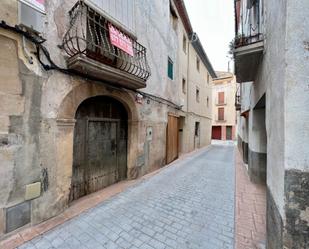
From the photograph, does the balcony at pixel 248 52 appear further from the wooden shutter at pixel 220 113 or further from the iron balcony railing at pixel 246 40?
the wooden shutter at pixel 220 113

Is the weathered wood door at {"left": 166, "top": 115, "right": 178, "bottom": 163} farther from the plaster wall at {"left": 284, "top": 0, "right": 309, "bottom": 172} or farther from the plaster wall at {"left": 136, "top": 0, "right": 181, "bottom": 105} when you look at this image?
the plaster wall at {"left": 284, "top": 0, "right": 309, "bottom": 172}

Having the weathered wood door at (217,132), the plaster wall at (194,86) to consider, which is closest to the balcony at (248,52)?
the plaster wall at (194,86)

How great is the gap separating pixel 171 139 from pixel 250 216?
531 centimetres

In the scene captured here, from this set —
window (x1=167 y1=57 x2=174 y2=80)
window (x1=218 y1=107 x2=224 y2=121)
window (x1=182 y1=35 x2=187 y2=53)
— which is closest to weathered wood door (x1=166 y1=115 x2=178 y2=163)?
window (x1=167 y1=57 x2=174 y2=80)

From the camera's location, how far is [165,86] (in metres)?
7.54

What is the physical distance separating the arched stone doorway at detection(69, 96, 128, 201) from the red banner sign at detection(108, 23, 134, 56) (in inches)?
57.7

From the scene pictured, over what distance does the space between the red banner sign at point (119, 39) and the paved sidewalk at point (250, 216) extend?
456 centimetres

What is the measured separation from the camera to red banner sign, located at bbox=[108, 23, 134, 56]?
3912mm

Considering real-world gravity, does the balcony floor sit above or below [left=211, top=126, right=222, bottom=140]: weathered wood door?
above

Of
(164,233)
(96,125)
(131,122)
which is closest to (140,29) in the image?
(131,122)

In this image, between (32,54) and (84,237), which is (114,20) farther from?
(84,237)

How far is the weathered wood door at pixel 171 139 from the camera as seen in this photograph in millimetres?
7923

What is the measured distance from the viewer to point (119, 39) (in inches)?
162

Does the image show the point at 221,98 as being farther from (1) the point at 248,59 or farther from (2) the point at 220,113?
(1) the point at 248,59
